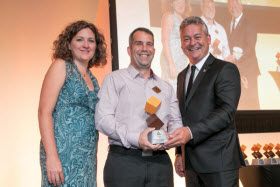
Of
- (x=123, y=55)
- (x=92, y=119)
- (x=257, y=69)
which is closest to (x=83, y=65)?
(x=92, y=119)

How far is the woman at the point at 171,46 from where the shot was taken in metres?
4.12

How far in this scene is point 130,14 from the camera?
4086mm

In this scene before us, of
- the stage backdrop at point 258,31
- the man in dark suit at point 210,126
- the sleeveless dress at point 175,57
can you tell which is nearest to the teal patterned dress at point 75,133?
the man in dark suit at point 210,126

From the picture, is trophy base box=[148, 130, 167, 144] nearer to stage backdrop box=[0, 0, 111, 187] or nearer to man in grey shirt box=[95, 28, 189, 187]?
man in grey shirt box=[95, 28, 189, 187]

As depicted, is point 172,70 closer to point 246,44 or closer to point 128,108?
point 246,44

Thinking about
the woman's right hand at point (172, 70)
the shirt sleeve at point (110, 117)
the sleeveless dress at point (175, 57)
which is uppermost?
the sleeveless dress at point (175, 57)

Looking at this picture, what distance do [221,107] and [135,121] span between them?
56cm

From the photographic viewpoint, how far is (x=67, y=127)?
2004mm

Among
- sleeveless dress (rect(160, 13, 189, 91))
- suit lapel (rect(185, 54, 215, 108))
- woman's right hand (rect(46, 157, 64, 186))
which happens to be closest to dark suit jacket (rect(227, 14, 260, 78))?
sleeveless dress (rect(160, 13, 189, 91))

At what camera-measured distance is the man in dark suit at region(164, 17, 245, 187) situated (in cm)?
199

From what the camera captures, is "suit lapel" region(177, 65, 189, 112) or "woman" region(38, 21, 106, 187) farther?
"suit lapel" region(177, 65, 189, 112)

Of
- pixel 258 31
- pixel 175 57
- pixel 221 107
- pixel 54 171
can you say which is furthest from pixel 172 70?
pixel 54 171

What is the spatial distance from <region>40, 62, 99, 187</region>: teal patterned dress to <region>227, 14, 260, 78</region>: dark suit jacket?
2.83m

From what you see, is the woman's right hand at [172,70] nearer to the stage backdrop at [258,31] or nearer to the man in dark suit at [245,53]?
the stage backdrop at [258,31]
